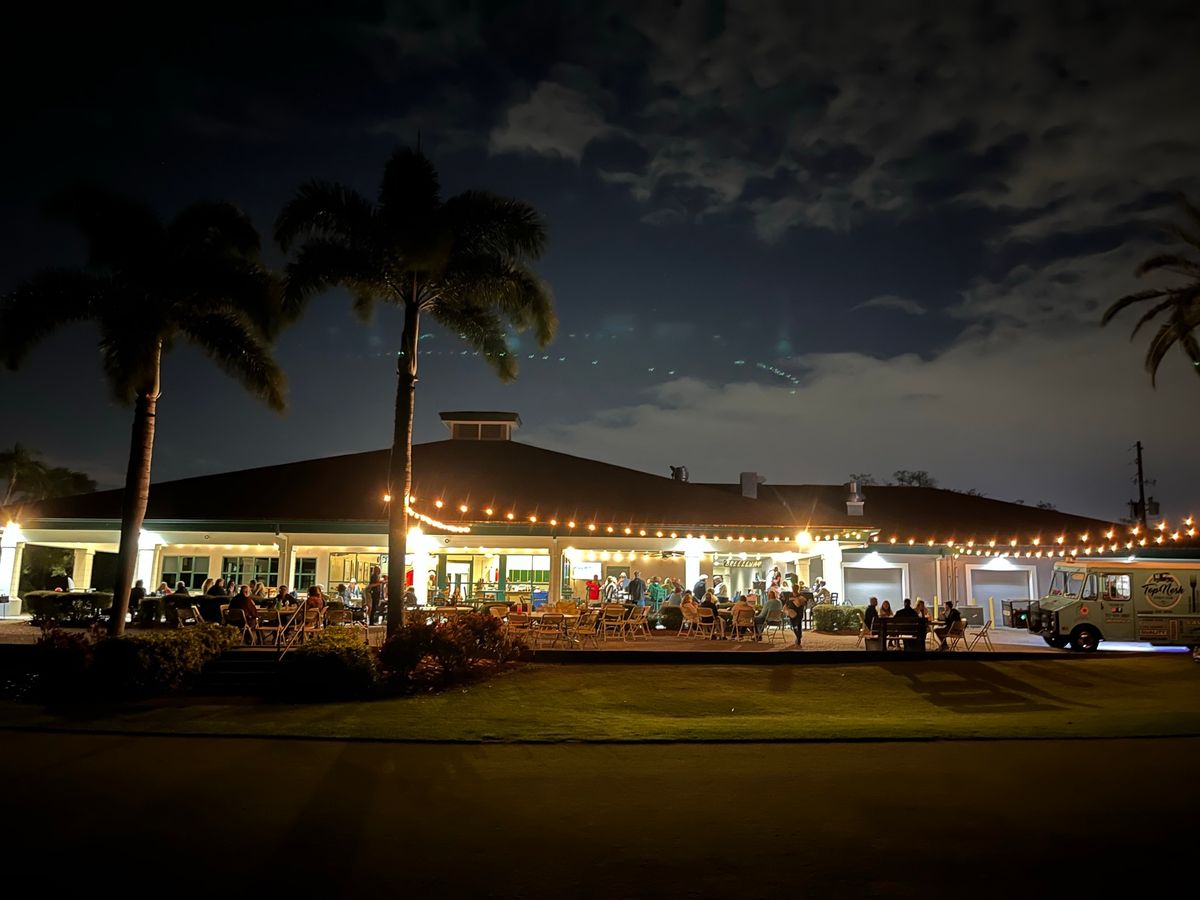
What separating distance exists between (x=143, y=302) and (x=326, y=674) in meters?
7.92

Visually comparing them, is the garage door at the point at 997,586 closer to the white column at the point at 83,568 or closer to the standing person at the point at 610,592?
the standing person at the point at 610,592

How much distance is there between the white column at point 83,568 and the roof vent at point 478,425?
453 inches

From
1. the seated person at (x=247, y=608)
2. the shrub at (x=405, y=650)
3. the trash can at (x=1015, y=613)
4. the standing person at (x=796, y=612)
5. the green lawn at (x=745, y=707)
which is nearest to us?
the green lawn at (x=745, y=707)

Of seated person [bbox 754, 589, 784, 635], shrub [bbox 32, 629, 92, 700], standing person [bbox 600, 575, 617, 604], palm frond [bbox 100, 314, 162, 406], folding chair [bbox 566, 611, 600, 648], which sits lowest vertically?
shrub [bbox 32, 629, 92, 700]

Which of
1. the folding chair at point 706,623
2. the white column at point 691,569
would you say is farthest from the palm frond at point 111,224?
the white column at point 691,569

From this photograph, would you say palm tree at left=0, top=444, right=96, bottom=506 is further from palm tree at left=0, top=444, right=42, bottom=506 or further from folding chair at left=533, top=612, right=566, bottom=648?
folding chair at left=533, top=612, right=566, bottom=648

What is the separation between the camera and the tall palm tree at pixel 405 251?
15.8 metres

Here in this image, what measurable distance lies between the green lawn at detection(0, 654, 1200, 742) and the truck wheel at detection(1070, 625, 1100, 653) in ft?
6.40

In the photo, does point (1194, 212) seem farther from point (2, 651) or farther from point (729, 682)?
point (2, 651)

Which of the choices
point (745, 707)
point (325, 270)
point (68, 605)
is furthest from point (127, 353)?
point (745, 707)

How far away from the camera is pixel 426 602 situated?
77.8 ft

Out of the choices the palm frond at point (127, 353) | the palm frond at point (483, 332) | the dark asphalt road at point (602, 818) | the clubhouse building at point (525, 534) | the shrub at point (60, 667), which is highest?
the palm frond at point (483, 332)

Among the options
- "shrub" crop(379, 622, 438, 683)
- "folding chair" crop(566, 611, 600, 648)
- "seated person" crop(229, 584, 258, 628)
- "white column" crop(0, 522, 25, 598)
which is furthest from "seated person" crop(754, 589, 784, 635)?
"white column" crop(0, 522, 25, 598)

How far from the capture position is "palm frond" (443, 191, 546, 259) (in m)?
16.4
